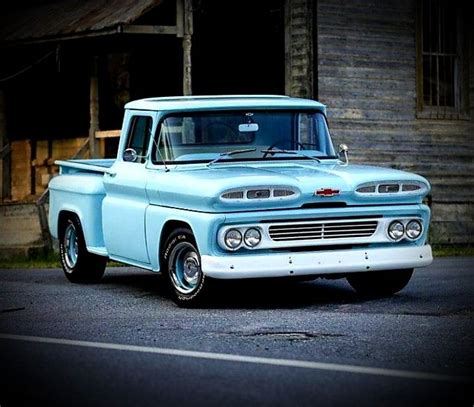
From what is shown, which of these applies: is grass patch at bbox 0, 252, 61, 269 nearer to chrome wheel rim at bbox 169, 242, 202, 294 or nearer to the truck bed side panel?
the truck bed side panel

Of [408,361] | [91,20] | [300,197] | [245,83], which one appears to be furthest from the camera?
[245,83]

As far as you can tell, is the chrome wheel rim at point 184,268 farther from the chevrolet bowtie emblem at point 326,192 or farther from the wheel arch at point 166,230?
the chevrolet bowtie emblem at point 326,192

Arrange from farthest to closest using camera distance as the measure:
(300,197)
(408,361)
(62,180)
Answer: (62,180) < (300,197) < (408,361)

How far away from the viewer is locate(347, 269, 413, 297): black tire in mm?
12141

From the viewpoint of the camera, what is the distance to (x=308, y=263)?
11.1m

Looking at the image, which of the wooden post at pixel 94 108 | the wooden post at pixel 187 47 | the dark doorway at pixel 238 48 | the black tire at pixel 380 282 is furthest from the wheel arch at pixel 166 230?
the dark doorway at pixel 238 48

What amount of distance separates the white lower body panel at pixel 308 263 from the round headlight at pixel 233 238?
0.08m

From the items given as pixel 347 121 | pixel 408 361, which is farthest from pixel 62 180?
pixel 347 121

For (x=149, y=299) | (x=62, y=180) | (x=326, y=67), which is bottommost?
(x=149, y=299)

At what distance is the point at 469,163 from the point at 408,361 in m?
15.3

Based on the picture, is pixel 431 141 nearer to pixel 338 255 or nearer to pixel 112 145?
pixel 112 145

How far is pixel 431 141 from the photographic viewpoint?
22.7 m

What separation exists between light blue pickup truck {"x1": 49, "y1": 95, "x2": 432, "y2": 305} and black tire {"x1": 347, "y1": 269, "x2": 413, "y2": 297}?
0.01 m

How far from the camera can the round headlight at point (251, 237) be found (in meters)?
11.0
